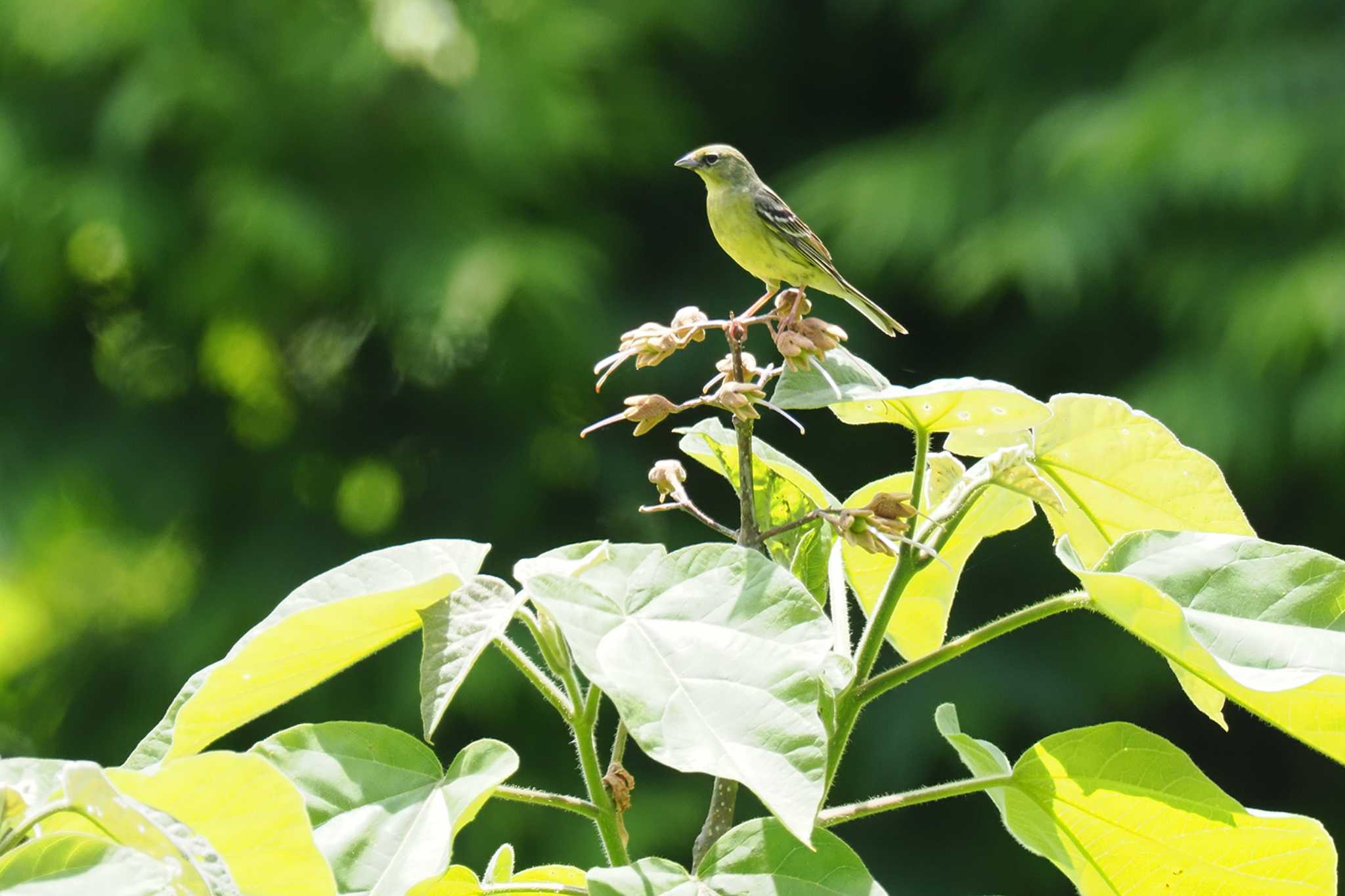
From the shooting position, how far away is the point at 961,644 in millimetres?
852

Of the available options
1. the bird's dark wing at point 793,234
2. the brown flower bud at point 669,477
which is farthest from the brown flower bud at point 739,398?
the bird's dark wing at point 793,234

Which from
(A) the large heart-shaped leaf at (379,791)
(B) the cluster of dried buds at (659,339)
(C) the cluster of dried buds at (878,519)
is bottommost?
(A) the large heart-shaped leaf at (379,791)

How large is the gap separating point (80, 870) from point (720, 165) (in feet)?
7.08

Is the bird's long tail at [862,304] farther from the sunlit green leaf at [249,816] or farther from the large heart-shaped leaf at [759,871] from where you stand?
the sunlit green leaf at [249,816]

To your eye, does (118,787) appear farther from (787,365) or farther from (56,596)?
(56,596)

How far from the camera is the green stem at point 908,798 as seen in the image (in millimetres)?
827

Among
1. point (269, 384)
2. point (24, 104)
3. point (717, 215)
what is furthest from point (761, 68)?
point (717, 215)

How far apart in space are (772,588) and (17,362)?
5194mm

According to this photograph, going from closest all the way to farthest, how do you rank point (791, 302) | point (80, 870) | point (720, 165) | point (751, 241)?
point (80, 870) → point (791, 302) → point (751, 241) → point (720, 165)

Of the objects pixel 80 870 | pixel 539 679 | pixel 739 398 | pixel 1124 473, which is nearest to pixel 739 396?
pixel 739 398

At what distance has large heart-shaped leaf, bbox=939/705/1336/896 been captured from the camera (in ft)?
2.85

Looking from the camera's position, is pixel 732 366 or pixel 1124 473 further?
pixel 1124 473

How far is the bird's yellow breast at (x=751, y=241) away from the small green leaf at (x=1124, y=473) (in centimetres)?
126

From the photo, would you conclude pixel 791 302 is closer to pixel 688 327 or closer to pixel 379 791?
pixel 688 327
